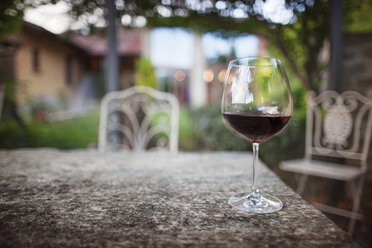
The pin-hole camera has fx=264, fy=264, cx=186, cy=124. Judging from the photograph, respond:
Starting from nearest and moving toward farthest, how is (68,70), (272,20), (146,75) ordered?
(272,20) → (146,75) → (68,70)

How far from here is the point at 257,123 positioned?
57 centimetres

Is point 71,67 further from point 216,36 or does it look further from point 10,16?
point 10,16

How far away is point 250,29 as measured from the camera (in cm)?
355

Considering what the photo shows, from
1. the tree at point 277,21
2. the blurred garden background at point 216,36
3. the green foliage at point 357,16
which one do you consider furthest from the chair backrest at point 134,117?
the green foliage at point 357,16

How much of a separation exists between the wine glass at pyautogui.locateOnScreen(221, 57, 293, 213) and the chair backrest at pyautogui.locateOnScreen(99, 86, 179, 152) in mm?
1261

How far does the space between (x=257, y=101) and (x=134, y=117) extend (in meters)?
1.96

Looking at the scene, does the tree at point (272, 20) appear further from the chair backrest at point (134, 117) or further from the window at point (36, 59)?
the window at point (36, 59)

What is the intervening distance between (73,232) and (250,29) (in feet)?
11.8

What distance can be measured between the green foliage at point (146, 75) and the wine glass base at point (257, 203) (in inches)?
279

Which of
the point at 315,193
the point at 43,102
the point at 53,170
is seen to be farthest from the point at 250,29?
the point at 43,102

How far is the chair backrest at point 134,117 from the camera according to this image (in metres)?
1.91

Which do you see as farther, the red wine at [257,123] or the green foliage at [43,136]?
the green foliage at [43,136]

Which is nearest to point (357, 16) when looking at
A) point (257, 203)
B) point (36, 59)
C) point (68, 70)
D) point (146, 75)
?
point (257, 203)

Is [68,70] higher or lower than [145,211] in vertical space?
higher
